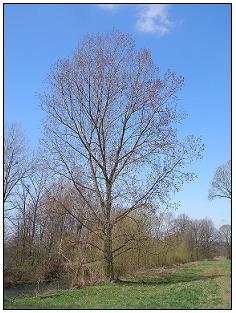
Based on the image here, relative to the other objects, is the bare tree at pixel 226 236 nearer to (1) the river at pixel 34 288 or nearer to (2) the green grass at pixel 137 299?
(2) the green grass at pixel 137 299

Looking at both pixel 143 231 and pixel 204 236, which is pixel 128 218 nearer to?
pixel 143 231

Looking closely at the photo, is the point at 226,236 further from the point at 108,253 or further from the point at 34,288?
the point at 34,288

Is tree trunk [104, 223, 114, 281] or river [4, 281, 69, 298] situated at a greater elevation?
tree trunk [104, 223, 114, 281]

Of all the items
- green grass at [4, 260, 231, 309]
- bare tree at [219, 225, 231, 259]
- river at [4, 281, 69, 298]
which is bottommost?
river at [4, 281, 69, 298]

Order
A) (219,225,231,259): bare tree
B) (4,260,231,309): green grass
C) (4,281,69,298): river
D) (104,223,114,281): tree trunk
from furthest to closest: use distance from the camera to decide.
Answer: (4,281,69,298): river < (104,223,114,281): tree trunk < (219,225,231,259): bare tree < (4,260,231,309): green grass

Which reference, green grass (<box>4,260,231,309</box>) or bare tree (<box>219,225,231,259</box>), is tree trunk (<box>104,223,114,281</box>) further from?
bare tree (<box>219,225,231,259</box>)

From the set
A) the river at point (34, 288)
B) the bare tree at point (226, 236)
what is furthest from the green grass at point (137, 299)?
the river at point (34, 288)

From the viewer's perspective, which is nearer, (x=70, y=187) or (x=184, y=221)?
(x=70, y=187)

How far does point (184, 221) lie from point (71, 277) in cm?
831

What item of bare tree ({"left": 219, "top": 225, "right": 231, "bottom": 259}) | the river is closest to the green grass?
bare tree ({"left": 219, "top": 225, "right": 231, "bottom": 259})

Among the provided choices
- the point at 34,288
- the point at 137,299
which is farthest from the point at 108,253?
the point at 137,299

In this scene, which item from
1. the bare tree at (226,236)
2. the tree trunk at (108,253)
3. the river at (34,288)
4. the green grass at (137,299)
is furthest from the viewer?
the river at (34,288)

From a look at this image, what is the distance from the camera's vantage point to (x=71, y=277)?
59.1ft

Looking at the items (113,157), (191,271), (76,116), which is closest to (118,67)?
(76,116)
